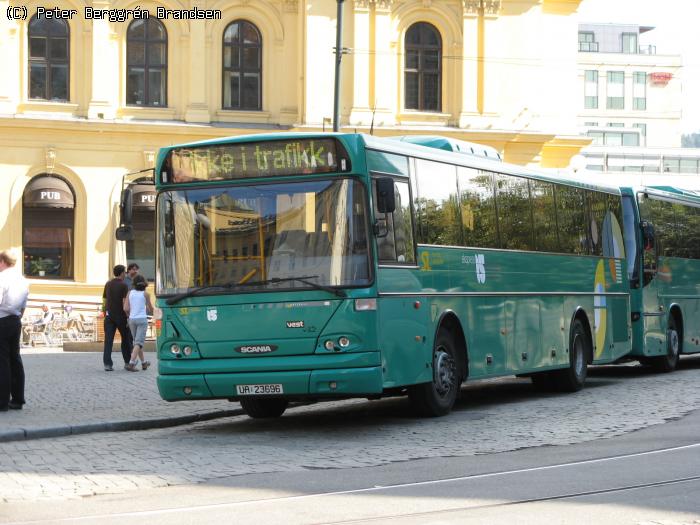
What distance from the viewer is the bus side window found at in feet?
46.4

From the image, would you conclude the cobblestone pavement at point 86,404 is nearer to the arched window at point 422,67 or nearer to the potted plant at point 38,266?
the potted plant at point 38,266

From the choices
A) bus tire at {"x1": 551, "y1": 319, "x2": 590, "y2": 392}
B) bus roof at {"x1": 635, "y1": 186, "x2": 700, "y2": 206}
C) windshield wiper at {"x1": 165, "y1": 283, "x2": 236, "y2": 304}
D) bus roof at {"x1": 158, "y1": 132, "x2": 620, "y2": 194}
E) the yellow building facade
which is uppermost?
the yellow building facade

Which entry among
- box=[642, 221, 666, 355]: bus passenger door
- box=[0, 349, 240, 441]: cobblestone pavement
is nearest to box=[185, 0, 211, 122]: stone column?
box=[0, 349, 240, 441]: cobblestone pavement

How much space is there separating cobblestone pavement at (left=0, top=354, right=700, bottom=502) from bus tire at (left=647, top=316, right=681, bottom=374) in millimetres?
3931

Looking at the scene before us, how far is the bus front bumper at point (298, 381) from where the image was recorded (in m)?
13.7

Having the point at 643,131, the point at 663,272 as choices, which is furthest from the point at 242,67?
the point at 643,131

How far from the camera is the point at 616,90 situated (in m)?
117

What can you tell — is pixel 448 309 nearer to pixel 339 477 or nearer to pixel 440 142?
pixel 440 142

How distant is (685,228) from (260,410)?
12.6m

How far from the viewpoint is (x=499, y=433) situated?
14266 millimetres

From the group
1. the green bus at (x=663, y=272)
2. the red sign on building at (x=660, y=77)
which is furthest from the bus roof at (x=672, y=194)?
the red sign on building at (x=660, y=77)

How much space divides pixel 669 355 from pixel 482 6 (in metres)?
22.9

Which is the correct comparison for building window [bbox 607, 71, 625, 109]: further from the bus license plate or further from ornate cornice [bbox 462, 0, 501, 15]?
the bus license plate

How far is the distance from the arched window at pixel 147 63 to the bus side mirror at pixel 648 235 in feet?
75.4
